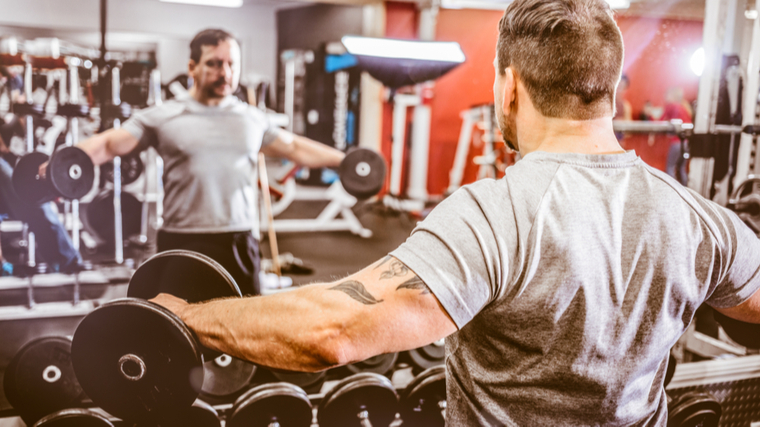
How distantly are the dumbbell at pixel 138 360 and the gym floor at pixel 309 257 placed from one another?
118 cm

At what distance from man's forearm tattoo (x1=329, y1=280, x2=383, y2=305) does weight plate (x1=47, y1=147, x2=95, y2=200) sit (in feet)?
5.87

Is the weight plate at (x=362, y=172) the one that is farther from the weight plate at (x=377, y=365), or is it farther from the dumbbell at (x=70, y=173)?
the dumbbell at (x=70, y=173)

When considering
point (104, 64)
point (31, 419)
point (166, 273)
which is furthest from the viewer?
point (104, 64)

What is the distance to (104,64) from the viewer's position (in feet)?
9.57

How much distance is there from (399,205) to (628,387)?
18.5ft

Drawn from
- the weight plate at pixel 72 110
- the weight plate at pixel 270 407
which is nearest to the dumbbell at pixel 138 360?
the weight plate at pixel 270 407

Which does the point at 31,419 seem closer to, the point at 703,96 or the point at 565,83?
the point at 565,83

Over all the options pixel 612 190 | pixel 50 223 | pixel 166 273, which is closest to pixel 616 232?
pixel 612 190

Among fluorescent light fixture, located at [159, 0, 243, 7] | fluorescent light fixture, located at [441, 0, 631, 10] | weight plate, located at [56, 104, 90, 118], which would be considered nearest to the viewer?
weight plate, located at [56, 104, 90, 118]

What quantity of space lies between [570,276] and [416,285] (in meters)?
0.20

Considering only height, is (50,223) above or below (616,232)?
below

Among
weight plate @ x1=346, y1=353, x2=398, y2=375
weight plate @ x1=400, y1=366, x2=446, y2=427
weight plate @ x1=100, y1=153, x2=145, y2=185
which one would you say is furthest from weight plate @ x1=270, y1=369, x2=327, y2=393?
weight plate @ x1=100, y1=153, x2=145, y2=185

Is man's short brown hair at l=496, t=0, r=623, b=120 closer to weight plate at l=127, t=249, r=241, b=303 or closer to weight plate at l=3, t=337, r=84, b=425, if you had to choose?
weight plate at l=127, t=249, r=241, b=303

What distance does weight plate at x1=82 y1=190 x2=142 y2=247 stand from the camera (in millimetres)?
4184
